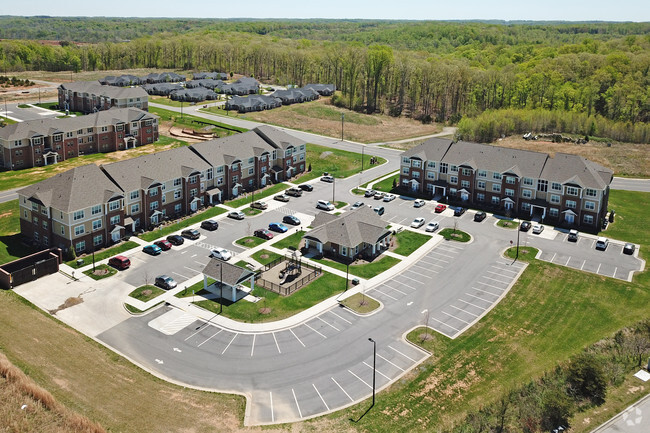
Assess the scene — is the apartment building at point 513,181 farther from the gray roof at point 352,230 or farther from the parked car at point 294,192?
the gray roof at point 352,230

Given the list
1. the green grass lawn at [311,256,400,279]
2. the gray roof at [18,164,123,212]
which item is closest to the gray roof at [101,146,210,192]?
the gray roof at [18,164,123,212]

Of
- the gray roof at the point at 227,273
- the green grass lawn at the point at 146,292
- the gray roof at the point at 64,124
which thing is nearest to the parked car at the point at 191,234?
the green grass lawn at the point at 146,292

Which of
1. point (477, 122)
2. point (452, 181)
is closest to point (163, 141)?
point (452, 181)

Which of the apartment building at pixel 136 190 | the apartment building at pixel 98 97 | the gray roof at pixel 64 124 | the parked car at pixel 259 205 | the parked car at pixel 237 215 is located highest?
the apartment building at pixel 98 97

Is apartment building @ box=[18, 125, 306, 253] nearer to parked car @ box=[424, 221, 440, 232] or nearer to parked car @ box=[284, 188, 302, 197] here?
parked car @ box=[284, 188, 302, 197]

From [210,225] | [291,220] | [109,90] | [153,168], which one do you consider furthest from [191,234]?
[109,90]

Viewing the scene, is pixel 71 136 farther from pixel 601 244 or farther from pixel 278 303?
pixel 601 244
